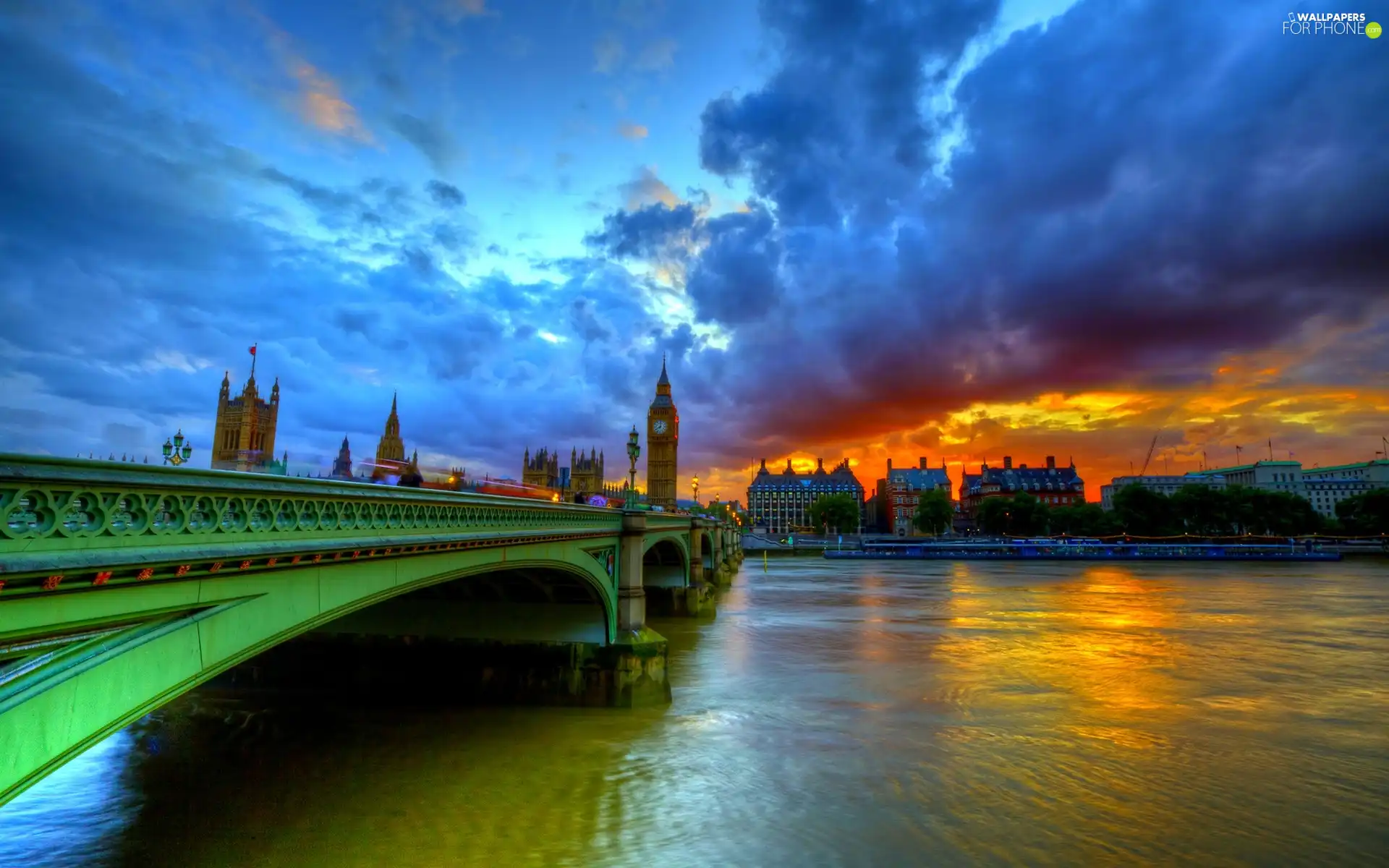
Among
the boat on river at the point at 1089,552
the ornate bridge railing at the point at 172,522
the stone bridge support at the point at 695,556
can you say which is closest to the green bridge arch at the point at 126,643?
the ornate bridge railing at the point at 172,522

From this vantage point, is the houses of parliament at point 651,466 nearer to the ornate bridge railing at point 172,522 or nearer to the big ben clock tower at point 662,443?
the big ben clock tower at point 662,443

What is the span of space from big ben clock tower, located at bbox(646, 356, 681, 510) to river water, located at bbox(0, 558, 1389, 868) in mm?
116534

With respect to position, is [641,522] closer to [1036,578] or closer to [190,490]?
[190,490]

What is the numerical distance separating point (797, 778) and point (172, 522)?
13.1 metres

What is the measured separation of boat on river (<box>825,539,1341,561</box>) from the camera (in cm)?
9888

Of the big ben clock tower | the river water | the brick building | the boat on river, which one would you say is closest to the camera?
the river water

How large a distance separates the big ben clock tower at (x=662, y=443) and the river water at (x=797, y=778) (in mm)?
116534

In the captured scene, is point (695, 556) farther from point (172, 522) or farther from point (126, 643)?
point (126, 643)

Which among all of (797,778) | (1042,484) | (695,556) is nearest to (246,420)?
(695,556)

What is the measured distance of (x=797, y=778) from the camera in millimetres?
14922

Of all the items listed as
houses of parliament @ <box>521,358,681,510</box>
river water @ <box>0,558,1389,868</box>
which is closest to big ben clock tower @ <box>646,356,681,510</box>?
houses of parliament @ <box>521,358,681,510</box>

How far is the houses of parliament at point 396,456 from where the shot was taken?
48.8 feet

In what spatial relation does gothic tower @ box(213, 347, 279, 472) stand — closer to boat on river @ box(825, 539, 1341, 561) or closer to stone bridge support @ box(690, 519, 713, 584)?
stone bridge support @ box(690, 519, 713, 584)

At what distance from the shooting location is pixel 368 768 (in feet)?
50.0
